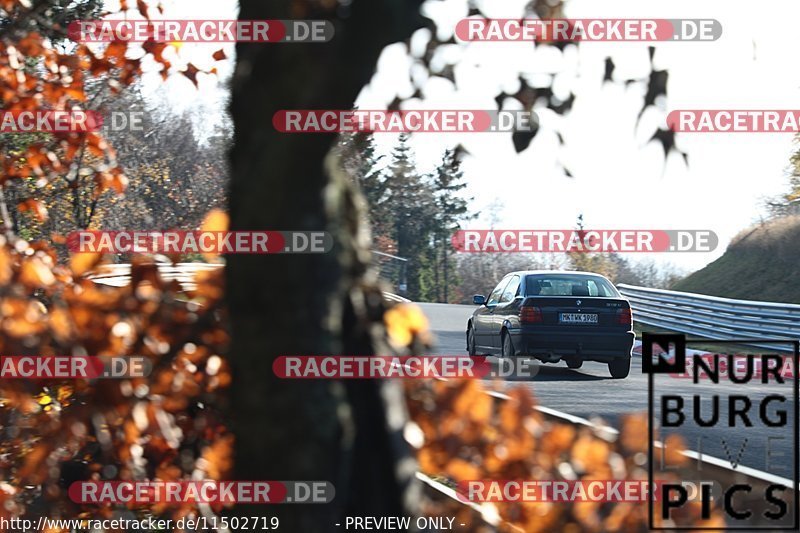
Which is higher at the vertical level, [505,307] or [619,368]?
[505,307]

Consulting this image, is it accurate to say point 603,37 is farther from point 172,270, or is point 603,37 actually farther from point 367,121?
point 172,270

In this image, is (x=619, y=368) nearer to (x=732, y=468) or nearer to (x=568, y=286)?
(x=568, y=286)

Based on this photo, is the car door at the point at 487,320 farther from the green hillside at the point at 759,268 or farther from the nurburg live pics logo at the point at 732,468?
the green hillside at the point at 759,268

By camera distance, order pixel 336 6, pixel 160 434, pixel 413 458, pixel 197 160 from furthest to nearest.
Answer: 1. pixel 197 160
2. pixel 160 434
3. pixel 413 458
4. pixel 336 6

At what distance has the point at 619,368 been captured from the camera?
1706cm

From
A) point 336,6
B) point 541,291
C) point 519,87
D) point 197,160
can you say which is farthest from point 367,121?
point 197,160

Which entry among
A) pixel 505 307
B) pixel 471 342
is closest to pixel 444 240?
pixel 471 342

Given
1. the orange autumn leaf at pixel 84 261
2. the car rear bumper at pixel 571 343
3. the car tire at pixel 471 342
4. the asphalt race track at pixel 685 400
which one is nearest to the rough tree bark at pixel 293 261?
the orange autumn leaf at pixel 84 261

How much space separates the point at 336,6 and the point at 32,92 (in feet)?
10.9

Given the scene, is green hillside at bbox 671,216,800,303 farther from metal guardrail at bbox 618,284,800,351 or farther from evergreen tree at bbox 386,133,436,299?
evergreen tree at bbox 386,133,436,299

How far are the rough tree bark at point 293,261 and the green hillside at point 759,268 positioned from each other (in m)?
32.9

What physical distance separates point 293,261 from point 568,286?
14851 millimetres

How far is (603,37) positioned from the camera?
3.17 metres

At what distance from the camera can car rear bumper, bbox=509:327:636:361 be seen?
640 inches
